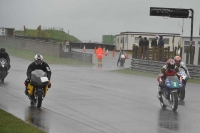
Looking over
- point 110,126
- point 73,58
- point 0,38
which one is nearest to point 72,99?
point 110,126

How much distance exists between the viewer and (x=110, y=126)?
12352mm

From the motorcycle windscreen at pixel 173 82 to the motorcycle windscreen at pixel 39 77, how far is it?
3.46 metres

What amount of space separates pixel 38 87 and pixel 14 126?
14.2 ft

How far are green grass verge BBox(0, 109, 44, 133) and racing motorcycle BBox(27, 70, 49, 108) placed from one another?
252 centimetres

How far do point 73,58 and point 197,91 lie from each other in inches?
1345

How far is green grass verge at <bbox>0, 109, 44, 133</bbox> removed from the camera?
11.1 metres

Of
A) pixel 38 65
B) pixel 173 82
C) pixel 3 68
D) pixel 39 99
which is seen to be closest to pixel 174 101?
pixel 173 82

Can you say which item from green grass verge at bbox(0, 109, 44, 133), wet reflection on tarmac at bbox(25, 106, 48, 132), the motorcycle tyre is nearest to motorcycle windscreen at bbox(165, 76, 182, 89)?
the motorcycle tyre

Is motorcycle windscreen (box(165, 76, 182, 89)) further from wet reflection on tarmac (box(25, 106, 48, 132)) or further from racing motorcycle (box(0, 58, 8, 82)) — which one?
racing motorcycle (box(0, 58, 8, 82))

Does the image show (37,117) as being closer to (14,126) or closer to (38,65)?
(14,126)

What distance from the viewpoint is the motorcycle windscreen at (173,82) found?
16344 mm

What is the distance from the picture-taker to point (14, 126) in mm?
11633

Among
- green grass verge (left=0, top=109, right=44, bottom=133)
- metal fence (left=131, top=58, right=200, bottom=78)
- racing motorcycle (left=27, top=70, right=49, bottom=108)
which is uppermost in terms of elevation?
racing motorcycle (left=27, top=70, right=49, bottom=108)

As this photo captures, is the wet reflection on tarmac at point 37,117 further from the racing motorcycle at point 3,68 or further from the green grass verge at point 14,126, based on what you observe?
the racing motorcycle at point 3,68
